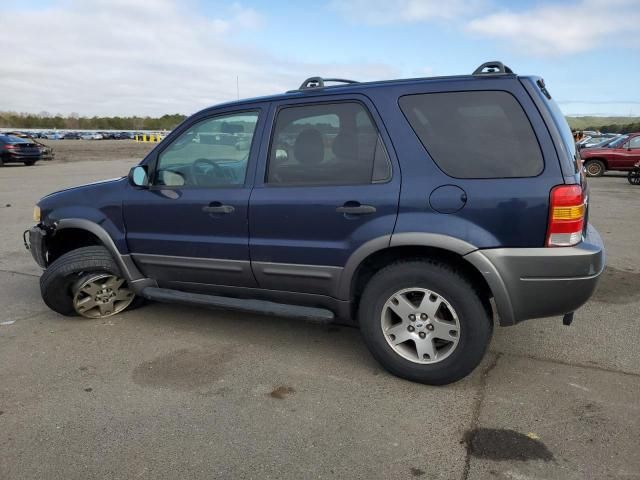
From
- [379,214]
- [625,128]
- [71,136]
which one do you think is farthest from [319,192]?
[71,136]

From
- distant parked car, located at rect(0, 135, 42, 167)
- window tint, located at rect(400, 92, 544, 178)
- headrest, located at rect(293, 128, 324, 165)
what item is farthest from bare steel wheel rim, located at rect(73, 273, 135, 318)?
distant parked car, located at rect(0, 135, 42, 167)

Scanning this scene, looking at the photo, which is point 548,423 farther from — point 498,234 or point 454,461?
point 498,234

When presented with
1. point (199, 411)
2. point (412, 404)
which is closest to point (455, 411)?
point (412, 404)

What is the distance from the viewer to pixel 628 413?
2.99 metres

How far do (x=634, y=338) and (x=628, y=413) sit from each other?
1291 mm

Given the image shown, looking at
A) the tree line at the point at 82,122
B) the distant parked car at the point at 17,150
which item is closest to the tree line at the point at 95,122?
the tree line at the point at 82,122

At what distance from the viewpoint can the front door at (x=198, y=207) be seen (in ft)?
12.5

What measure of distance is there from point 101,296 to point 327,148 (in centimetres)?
247

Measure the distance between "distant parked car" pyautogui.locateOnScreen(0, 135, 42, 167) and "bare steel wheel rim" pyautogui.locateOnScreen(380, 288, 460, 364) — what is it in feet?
77.1

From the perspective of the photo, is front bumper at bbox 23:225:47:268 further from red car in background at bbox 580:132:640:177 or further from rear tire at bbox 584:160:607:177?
rear tire at bbox 584:160:607:177

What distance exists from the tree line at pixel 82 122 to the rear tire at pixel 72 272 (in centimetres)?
10563

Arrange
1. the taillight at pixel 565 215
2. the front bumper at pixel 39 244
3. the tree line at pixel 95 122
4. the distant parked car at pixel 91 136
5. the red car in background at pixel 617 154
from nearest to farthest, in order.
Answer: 1. the taillight at pixel 565 215
2. the front bumper at pixel 39 244
3. the red car in background at pixel 617 154
4. the distant parked car at pixel 91 136
5. the tree line at pixel 95 122

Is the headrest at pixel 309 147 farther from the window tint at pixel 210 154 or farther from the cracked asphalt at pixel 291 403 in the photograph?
the cracked asphalt at pixel 291 403

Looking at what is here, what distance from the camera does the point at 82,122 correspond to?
120 meters
